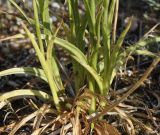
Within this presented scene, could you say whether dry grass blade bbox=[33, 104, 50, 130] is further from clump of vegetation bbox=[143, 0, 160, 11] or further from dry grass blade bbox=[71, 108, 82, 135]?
clump of vegetation bbox=[143, 0, 160, 11]

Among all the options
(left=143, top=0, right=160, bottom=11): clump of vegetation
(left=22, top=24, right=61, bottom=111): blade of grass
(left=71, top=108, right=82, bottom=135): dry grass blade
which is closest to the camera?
(left=22, top=24, right=61, bottom=111): blade of grass

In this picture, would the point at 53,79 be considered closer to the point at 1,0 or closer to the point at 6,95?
the point at 6,95

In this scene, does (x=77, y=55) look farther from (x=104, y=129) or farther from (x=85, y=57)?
(x=104, y=129)

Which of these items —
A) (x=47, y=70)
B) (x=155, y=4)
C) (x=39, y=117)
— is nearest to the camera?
(x=47, y=70)

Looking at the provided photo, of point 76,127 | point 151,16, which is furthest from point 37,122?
point 151,16

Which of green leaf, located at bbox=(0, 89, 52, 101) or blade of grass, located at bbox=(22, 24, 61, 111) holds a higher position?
blade of grass, located at bbox=(22, 24, 61, 111)

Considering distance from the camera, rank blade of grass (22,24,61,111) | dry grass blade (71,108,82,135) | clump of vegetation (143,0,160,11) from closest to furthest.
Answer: blade of grass (22,24,61,111) < dry grass blade (71,108,82,135) < clump of vegetation (143,0,160,11)

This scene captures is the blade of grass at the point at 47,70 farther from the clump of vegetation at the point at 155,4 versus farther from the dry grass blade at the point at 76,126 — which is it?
the clump of vegetation at the point at 155,4

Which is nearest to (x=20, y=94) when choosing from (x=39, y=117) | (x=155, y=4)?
(x=39, y=117)

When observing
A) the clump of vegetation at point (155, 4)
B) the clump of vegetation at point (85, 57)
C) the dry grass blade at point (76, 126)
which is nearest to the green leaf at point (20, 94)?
the clump of vegetation at point (85, 57)

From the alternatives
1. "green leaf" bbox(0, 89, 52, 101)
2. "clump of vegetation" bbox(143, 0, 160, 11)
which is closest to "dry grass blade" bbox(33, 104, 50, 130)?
"green leaf" bbox(0, 89, 52, 101)

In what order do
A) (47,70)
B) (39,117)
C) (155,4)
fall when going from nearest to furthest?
(47,70) < (39,117) < (155,4)
